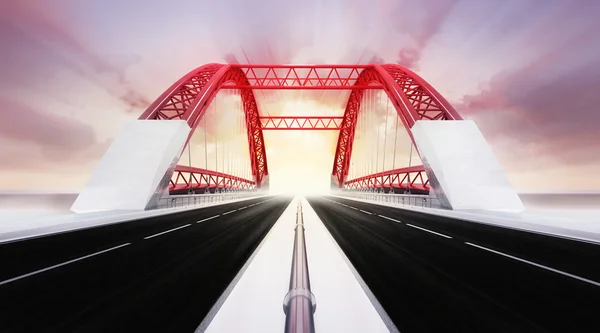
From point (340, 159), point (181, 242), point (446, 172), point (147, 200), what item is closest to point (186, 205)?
point (147, 200)

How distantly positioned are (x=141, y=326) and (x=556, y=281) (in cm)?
682

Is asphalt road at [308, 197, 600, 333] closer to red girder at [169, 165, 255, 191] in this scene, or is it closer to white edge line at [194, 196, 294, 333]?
white edge line at [194, 196, 294, 333]

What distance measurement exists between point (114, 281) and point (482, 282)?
6518 millimetres

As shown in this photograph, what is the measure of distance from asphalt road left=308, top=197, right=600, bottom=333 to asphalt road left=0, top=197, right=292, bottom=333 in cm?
284

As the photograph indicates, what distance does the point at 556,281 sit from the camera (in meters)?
5.20

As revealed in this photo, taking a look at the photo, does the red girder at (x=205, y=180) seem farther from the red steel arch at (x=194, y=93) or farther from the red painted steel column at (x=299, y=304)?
the red painted steel column at (x=299, y=304)

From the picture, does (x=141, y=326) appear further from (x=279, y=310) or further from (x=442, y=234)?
(x=442, y=234)

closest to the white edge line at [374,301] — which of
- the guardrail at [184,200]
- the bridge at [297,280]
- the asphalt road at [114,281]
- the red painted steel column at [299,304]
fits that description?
the bridge at [297,280]

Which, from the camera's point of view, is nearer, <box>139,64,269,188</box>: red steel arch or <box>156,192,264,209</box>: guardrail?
<box>156,192,264,209</box>: guardrail

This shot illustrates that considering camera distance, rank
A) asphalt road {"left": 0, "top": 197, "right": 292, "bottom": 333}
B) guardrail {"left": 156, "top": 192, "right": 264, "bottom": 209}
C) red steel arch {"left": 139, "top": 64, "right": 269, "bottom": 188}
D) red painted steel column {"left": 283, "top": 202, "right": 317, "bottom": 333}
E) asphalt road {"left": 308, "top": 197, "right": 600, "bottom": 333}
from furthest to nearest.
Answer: red steel arch {"left": 139, "top": 64, "right": 269, "bottom": 188} < guardrail {"left": 156, "top": 192, "right": 264, "bottom": 209} < asphalt road {"left": 308, "top": 197, "right": 600, "bottom": 333} < asphalt road {"left": 0, "top": 197, "right": 292, "bottom": 333} < red painted steel column {"left": 283, "top": 202, "right": 317, "bottom": 333}

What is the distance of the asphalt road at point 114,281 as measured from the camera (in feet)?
11.5

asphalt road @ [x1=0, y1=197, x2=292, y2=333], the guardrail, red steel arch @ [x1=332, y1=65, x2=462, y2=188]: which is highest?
red steel arch @ [x1=332, y1=65, x2=462, y2=188]

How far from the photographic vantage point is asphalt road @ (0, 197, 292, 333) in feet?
11.5

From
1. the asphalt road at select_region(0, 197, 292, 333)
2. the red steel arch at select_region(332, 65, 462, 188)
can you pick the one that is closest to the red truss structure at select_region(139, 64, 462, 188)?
the red steel arch at select_region(332, 65, 462, 188)
